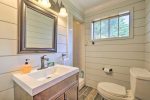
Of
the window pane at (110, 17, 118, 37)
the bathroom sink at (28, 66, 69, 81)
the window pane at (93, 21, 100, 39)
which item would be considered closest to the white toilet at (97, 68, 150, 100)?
the bathroom sink at (28, 66, 69, 81)

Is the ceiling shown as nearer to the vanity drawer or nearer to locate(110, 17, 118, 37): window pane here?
locate(110, 17, 118, 37): window pane

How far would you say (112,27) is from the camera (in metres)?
2.32

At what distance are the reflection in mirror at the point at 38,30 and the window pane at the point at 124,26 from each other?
160 centimetres

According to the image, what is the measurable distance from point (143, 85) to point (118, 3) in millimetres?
1798

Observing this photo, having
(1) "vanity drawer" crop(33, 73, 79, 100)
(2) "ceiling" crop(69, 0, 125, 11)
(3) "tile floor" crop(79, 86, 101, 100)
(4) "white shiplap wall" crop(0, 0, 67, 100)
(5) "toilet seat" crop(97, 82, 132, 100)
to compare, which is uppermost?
(2) "ceiling" crop(69, 0, 125, 11)

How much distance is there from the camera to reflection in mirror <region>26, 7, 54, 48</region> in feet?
3.93

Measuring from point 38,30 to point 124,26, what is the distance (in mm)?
1878

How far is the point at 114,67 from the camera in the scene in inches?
86.8

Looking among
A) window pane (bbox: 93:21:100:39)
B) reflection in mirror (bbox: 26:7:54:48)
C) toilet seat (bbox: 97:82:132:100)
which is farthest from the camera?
window pane (bbox: 93:21:100:39)

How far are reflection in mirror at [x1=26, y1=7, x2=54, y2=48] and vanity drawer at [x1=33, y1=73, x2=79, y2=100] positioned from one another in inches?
25.4

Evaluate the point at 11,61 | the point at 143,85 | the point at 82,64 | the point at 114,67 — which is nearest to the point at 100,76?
the point at 114,67

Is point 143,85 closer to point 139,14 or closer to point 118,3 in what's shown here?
point 139,14

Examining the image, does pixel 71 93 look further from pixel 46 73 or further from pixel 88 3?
pixel 88 3

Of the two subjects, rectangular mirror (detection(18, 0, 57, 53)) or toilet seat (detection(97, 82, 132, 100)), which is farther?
toilet seat (detection(97, 82, 132, 100))
